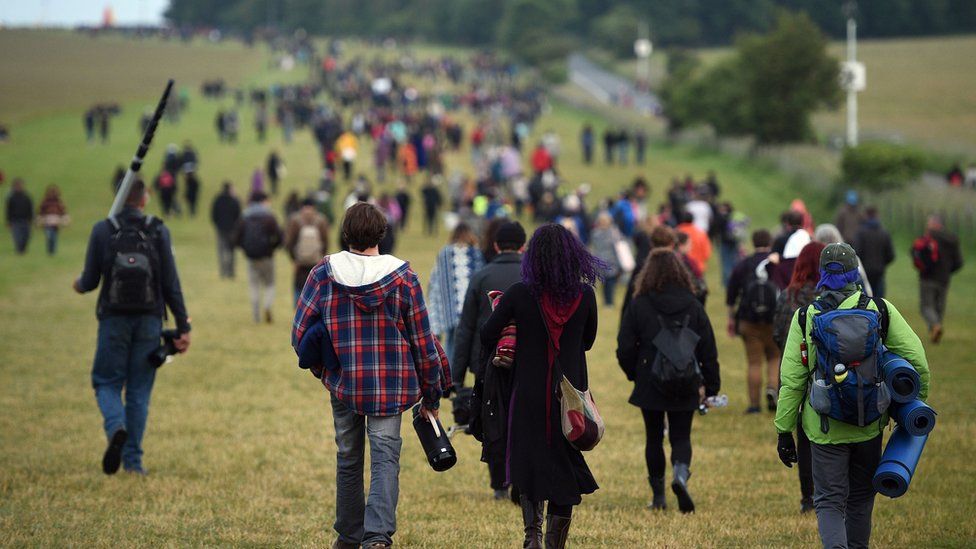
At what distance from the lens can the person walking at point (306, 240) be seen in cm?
1534

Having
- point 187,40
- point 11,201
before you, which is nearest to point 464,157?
point 11,201

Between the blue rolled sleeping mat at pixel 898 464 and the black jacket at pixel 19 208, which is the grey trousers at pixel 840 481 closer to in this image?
the blue rolled sleeping mat at pixel 898 464

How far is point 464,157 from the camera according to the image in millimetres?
48531

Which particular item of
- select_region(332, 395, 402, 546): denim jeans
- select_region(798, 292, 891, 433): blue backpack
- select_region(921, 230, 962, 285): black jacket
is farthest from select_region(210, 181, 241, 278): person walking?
select_region(798, 292, 891, 433): blue backpack

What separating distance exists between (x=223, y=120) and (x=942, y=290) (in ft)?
128

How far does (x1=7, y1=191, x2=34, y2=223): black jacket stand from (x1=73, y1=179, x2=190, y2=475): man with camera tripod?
2047 centimetres

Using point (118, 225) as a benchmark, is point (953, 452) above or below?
below

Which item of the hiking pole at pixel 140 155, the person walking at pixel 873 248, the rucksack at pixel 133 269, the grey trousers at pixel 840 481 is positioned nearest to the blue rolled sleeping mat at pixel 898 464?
the grey trousers at pixel 840 481

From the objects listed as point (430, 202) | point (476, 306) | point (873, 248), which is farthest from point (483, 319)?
point (430, 202)

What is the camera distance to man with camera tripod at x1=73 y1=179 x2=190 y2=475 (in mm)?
8156

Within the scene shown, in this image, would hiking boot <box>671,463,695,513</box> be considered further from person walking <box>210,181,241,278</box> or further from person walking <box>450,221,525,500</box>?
person walking <box>210,181,241,278</box>

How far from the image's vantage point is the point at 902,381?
563 centimetres

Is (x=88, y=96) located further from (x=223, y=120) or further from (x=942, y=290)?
(x=942, y=290)

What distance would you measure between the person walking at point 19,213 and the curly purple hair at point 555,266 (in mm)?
23219
